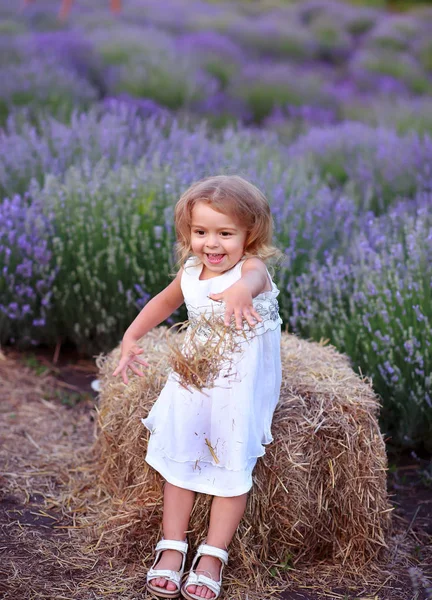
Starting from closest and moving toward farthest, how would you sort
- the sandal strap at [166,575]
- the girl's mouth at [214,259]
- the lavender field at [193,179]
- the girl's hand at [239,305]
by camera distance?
1. the girl's hand at [239,305]
2. the sandal strap at [166,575]
3. the girl's mouth at [214,259]
4. the lavender field at [193,179]

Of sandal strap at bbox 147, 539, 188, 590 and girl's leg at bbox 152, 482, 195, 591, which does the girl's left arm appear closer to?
girl's leg at bbox 152, 482, 195, 591

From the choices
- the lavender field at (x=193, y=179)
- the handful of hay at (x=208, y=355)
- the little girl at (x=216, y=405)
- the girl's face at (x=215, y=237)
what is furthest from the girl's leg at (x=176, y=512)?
the lavender field at (x=193, y=179)

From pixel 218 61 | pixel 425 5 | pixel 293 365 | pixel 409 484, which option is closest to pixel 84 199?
pixel 293 365

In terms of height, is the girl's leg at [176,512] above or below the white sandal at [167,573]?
above

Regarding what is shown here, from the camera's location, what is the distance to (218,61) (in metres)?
Result: 10.0

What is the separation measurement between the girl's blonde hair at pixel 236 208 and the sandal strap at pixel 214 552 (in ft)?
2.90

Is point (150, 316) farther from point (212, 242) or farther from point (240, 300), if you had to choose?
point (240, 300)

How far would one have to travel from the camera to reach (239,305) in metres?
2.17

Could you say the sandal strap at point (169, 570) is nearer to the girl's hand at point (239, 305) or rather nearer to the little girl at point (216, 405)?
the little girl at point (216, 405)

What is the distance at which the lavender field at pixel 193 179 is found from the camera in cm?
351

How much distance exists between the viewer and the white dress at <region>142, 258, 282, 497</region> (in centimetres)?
230

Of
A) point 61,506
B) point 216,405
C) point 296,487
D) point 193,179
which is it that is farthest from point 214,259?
point 193,179

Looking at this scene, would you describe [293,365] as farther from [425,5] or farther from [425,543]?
[425,5]

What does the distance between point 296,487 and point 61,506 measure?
0.91 meters
